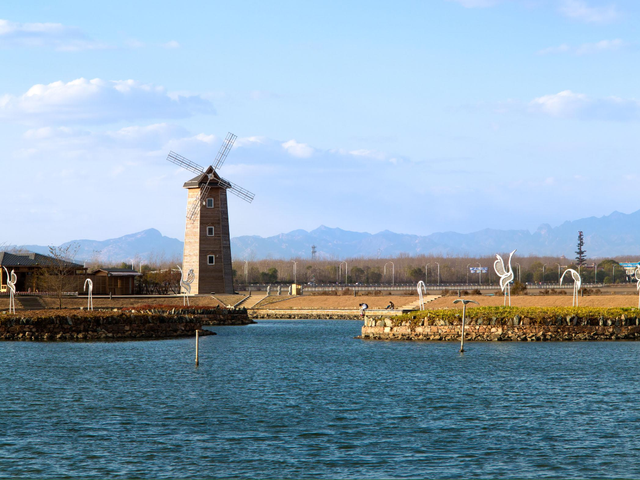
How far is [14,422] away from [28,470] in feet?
18.4

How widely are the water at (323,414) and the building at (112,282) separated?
4900 cm

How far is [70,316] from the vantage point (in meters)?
47.8

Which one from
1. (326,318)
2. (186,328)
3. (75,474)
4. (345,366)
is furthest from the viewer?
(326,318)

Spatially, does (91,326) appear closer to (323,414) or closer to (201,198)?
(323,414)

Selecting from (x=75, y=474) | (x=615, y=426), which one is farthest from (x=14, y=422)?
(x=615, y=426)

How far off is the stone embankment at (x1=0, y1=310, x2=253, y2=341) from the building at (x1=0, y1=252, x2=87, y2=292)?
1463 inches

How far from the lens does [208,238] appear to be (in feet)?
268

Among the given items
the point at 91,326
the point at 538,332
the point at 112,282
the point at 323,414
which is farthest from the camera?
the point at 112,282

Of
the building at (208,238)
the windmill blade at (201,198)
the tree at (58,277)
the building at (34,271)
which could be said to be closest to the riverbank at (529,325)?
the building at (208,238)

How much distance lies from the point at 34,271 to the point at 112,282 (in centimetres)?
847

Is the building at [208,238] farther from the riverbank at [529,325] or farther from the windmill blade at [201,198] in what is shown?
the riverbank at [529,325]

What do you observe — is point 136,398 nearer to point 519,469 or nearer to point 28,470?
point 28,470

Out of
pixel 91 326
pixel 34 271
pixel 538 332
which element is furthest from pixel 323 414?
pixel 34 271

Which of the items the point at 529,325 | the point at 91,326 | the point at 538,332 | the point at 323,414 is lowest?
the point at 323,414
